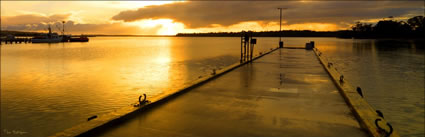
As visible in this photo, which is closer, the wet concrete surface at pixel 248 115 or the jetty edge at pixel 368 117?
the jetty edge at pixel 368 117

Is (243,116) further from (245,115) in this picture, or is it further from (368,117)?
(368,117)

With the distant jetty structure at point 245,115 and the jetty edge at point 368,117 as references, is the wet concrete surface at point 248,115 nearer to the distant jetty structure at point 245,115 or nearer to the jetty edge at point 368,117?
the distant jetty structure at point 245,115

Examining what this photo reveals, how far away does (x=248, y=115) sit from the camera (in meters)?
8.84

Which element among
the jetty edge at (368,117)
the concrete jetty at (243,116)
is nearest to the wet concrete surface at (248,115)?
the concrete jetty at (243,116)

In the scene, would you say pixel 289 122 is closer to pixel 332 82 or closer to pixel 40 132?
pixel 332 82

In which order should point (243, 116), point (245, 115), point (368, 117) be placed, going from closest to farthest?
point (368, 117) < point (243, 116) < point (245, 115)

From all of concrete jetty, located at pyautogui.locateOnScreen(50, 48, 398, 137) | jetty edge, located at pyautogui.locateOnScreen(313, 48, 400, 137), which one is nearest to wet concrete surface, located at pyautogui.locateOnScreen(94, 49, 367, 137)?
concrete jetty, located at pyautogui.locateOnScreen(50, 48, 398, 137)

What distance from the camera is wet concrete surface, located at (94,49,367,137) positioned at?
24.2ft

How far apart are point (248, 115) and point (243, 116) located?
198 mm

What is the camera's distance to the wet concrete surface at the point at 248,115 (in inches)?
290

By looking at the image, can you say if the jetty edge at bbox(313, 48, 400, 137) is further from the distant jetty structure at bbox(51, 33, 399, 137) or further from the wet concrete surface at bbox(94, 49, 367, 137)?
the wet concrete surface at bbox(94, 49, 367, 137)

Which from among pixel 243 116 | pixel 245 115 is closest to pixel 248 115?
pixel 245 115

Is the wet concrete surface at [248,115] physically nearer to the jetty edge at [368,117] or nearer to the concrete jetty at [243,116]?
the concrete jetty at [243,116]

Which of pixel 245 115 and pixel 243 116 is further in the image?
pixel 245 115
